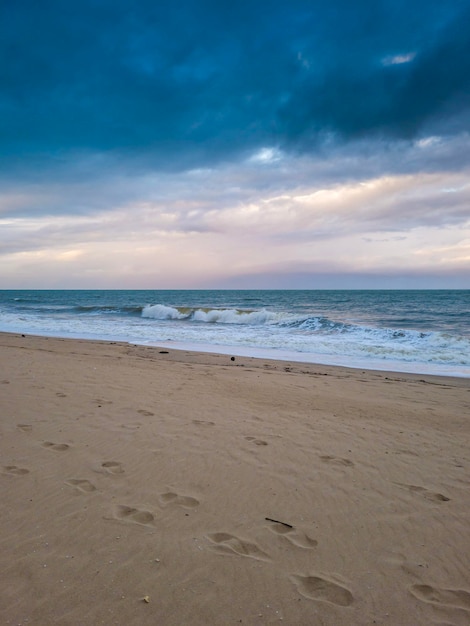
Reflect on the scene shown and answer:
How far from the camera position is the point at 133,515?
304 centimetres

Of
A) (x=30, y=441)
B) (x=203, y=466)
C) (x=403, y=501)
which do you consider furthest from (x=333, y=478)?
(x=30, y=441)

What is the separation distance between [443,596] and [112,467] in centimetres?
287

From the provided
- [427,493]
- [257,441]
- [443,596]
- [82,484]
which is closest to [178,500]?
[82,484]

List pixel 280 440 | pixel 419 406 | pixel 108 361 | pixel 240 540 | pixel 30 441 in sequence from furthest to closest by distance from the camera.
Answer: pixel 108 361, pixel 419 406, pixel 280 440, pixel 30 441, pixel 240 540

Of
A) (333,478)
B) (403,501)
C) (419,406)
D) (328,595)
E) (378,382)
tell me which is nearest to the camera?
(328,595)

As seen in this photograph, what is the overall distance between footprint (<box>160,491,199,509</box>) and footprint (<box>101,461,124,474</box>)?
2.07 feet

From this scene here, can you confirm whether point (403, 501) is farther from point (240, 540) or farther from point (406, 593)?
point (240, 540)

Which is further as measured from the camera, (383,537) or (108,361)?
(108,361)

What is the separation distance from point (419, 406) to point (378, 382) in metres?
2.18

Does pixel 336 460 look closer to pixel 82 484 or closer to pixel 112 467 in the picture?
pixel 112 467

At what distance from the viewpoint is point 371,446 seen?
466cm

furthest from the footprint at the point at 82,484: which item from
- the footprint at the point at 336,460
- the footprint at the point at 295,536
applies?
the footprint at the point at 336,460

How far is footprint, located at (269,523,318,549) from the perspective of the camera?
2773mm

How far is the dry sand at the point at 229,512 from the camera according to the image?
2.26 meters
